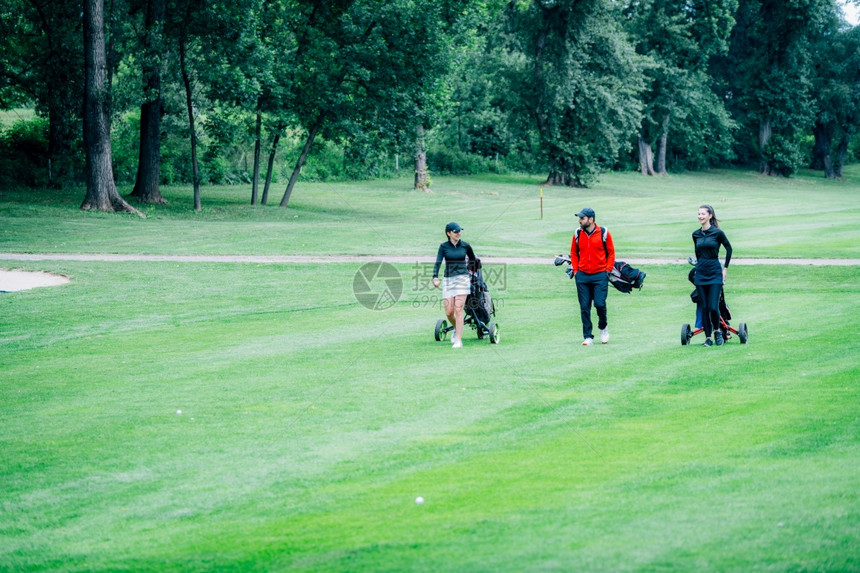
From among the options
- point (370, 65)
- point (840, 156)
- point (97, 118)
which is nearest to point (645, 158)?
point (840, 156)

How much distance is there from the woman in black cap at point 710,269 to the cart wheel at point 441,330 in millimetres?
3804

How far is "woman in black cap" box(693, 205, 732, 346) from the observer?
44.4 ft

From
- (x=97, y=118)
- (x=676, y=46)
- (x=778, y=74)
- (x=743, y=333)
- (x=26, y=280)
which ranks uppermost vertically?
(x=676, y=46)

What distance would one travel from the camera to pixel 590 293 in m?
14.3

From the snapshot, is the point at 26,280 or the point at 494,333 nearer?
the point at 494,333

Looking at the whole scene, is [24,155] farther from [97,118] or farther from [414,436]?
[414,436]

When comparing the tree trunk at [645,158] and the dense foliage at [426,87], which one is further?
the tree trunk at [645,158]

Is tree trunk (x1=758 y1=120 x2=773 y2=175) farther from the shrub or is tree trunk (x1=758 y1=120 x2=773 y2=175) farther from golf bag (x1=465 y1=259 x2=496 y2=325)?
golf bag (x1=465 y1=259 x2=496 y2=325)

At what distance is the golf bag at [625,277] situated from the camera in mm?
14309

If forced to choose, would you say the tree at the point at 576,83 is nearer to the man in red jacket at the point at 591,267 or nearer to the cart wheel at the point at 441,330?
the cart wheel at the point at 441,330

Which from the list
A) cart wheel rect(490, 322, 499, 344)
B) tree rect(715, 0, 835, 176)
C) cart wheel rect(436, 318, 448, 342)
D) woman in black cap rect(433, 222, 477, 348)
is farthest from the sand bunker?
tree rect(715, 0, 835, 176)

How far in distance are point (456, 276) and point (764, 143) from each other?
82.0m

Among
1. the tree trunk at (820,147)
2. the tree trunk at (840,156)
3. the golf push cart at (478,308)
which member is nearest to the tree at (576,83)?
the tree trunk at (840,156)

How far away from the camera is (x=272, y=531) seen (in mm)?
6551
